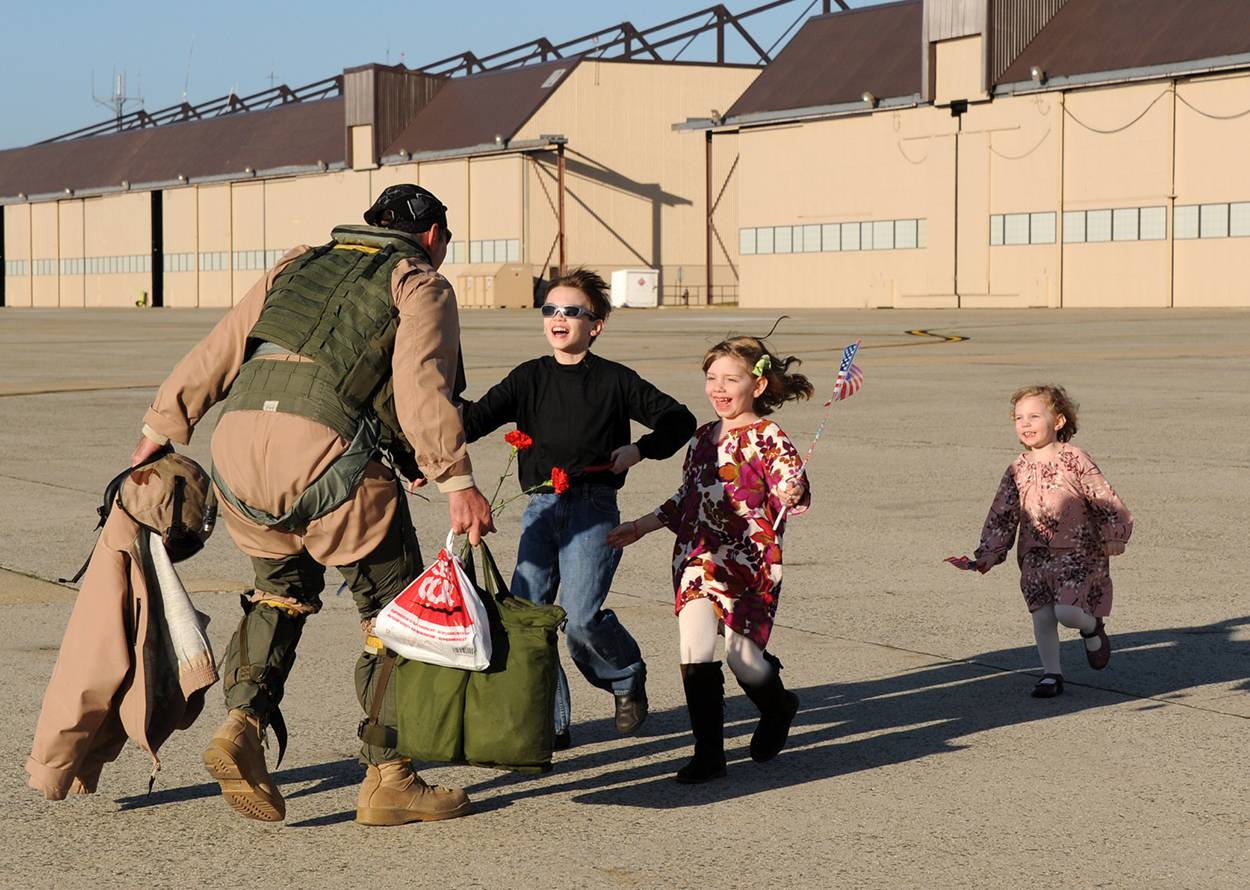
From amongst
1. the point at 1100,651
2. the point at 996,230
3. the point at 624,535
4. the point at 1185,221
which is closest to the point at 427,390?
the point at 624,535

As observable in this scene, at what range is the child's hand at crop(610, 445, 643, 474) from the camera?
18.3ft

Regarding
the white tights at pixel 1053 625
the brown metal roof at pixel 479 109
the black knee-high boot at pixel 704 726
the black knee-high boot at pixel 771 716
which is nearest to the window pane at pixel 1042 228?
the brown metal roof at pixel 479 109

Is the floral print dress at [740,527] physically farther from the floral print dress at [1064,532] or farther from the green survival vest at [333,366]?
the floral print dress at [1064,532]

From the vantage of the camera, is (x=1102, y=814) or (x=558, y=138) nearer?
(x=1102, y=814)

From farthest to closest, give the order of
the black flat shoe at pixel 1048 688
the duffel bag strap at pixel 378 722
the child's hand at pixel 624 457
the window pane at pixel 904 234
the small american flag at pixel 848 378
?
the window pane at pixel 904 234
the black flat shoe at pixel 1048 688
the small american flag at pixel 848 378
the child's hand at pixel 624 457
the duffel bag strap at pixel 378 722

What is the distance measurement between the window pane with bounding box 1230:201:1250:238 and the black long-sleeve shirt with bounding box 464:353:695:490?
142 feet

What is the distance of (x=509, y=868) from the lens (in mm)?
4434

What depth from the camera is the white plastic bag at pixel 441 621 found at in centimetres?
463

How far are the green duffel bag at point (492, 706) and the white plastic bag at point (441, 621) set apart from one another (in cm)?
5

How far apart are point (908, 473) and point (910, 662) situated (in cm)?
595

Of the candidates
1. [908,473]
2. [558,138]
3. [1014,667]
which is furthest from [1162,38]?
[1014,667]

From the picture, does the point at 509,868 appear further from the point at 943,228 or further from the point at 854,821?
the point at 943,228

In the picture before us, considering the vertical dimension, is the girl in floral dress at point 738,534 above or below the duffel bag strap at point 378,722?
above

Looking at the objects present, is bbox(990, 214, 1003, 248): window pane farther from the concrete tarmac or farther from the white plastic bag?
the white plastic bag
